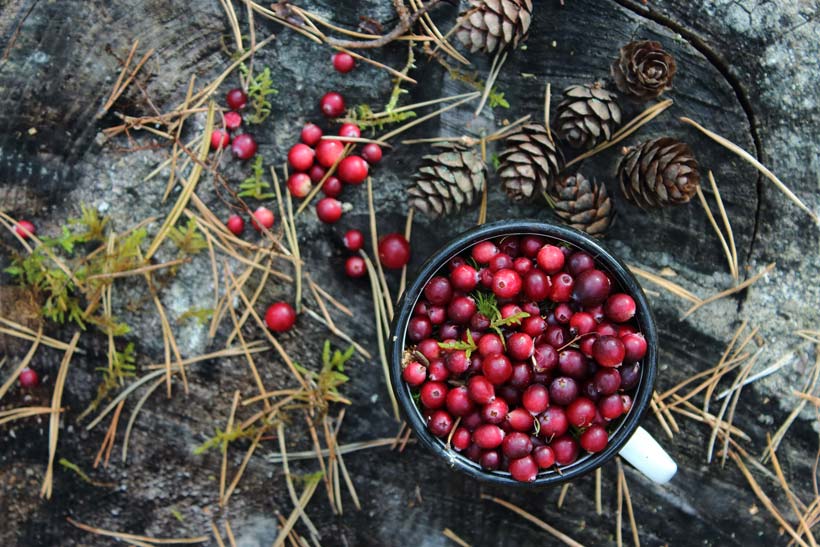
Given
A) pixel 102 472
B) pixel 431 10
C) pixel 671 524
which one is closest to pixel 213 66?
pixel 431 10

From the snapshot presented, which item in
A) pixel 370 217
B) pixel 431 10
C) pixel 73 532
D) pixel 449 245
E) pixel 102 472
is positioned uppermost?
pixel 431 10

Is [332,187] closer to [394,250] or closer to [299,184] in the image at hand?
[299,184]

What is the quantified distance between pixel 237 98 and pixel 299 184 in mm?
349

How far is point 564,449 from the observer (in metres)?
1.87

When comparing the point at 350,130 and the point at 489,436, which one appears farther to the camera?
the point at 350,130

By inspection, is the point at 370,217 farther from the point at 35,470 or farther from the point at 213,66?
the point at 35,470

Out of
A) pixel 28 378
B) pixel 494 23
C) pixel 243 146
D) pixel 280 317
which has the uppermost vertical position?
pixel 494 23

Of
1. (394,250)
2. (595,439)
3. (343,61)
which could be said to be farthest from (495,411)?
(343,61)

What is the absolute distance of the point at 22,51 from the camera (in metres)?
2.24

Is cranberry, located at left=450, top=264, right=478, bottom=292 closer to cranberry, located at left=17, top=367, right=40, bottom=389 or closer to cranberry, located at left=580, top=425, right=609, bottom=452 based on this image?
cranberry, located at left=580, top=425, right=609, bottom=452

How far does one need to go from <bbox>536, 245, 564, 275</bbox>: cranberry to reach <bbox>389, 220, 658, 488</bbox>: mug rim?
0.12 feet

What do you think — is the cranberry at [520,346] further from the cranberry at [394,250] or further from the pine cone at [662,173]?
the pine cone at [662,173]

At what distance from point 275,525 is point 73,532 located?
2.18 feet

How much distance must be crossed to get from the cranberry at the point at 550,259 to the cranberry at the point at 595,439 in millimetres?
433
